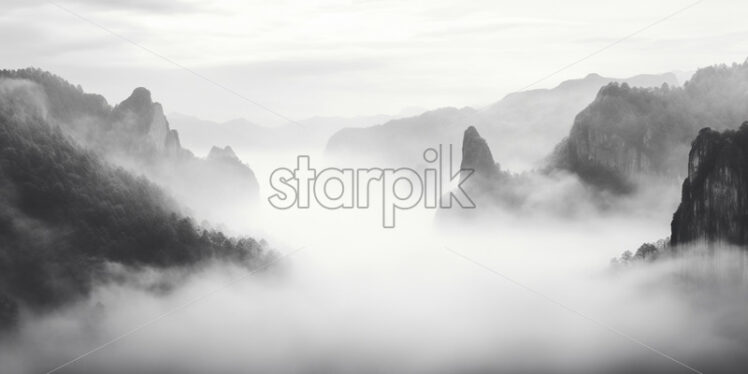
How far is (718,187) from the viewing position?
152m

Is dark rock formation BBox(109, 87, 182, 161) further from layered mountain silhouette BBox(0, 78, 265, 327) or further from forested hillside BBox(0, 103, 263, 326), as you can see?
forested hillside BBox(0, 103, 263, 326)

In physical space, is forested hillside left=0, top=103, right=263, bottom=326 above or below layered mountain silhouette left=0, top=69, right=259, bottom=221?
below

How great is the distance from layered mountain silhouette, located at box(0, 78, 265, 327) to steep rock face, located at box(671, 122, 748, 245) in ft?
337

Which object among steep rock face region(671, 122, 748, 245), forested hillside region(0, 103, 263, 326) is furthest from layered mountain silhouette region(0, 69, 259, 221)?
steep rock face region(671, 122, 748, 245)

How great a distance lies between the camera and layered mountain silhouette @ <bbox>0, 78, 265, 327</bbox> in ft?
496

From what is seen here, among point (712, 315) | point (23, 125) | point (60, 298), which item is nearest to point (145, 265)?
point (60, 298)

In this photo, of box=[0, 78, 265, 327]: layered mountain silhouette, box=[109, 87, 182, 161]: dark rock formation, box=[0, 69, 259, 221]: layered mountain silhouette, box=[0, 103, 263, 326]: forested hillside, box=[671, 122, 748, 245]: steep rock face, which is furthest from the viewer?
box=[109, 87, 182, 161]: dark rock formation

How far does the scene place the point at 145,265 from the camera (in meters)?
175

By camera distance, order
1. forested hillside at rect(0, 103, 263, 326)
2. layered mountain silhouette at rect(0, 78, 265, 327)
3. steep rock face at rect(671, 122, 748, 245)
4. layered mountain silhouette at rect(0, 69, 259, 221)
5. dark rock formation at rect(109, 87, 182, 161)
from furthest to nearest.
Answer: dark rock formation at rect(109, 87, 182, 161), layered mountain silhouette at rect(0, 69, 259, 221), layered mountain silhouette at rect(0, 78, 265, 327), forested hillside at rect(0, 103, 263, 326), steep rock face at rect(671, 122, 748, 245)

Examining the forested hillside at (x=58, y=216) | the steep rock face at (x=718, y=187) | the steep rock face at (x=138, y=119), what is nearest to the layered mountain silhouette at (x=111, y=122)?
the steep rock face at (x=138, y=119)

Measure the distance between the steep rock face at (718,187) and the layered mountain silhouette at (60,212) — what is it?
337ft

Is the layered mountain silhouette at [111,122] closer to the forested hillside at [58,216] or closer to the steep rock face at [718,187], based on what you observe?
the forested hillside at [58,216]

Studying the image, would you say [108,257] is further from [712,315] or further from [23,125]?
[712,315]

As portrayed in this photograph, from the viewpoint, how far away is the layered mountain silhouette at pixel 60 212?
496 feet
